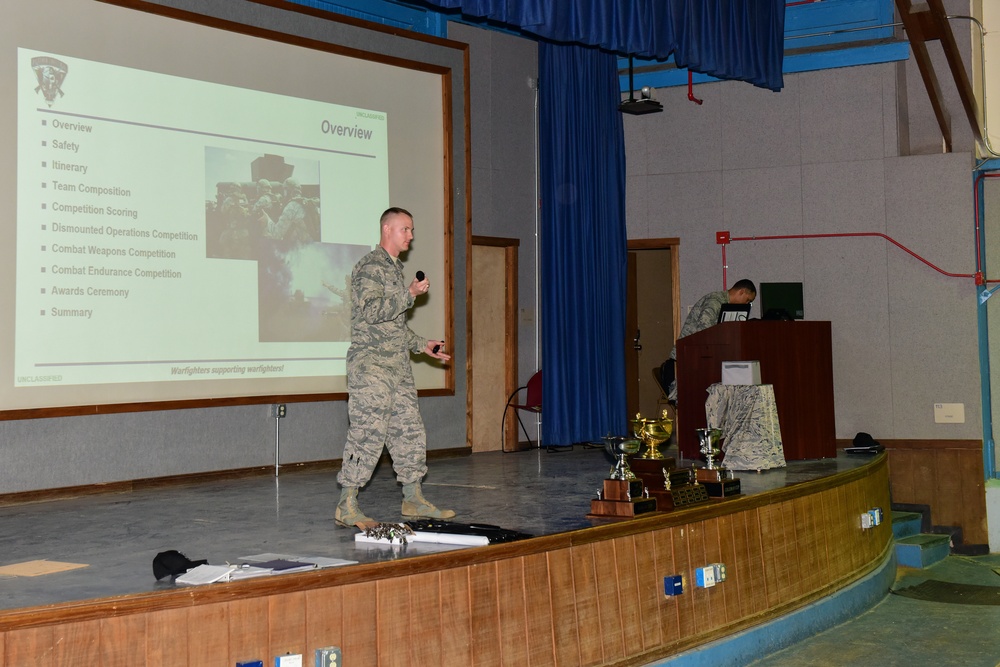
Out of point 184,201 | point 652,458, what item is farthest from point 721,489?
point 184,201

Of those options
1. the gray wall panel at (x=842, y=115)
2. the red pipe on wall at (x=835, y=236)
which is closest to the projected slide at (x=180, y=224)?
the red pipe on wall at (x=835, y=236)

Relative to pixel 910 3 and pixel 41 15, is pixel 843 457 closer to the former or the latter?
pixel 910 3

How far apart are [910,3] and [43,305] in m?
6.00

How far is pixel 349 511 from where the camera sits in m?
4.26

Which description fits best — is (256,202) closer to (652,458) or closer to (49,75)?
(49,75)

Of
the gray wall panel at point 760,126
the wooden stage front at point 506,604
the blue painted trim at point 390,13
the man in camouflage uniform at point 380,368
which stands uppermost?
the blue painted trim at point 390,13

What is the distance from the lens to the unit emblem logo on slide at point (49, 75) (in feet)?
18.1

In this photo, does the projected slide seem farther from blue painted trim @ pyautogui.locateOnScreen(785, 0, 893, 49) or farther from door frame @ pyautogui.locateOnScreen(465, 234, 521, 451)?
blue painted trim @ pyautogui.locateOnScreen(785, 0, 893, 49)

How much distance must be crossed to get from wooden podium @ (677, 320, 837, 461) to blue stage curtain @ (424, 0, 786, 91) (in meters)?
1.93

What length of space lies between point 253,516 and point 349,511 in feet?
2.54

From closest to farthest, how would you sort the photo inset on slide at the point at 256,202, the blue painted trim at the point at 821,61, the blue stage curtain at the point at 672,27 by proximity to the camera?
the blue stage curtain at the point at 672,27
the photo inset on slide at the point at 256,202
the blue painted trim at the point at 821,61

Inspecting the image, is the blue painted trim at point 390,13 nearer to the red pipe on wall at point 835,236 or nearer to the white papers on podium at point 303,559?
the red pipe on wall at point 835,236

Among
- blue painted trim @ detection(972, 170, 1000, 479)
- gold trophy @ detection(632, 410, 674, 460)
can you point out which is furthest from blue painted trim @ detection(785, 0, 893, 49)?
gold trophy @ detection(632, 410, 674, 460)

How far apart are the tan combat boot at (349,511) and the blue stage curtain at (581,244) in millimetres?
4080
